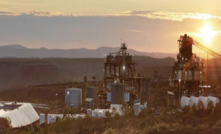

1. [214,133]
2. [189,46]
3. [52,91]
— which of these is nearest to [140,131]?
[214,133]

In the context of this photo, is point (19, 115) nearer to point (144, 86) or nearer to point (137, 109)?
point (137, 109)

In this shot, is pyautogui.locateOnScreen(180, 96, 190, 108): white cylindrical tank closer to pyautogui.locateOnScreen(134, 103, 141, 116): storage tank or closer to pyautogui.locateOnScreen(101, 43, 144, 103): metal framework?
pyautogui.locateOnScreen(101, 43, 144, 103): metal framework

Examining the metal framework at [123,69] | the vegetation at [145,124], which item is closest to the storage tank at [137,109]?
the vegetation at [145,124]

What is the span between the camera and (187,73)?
59.8 meters

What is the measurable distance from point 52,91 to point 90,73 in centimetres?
10548

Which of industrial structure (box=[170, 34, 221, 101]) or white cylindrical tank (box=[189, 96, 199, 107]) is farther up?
industrial structure (box=[170, 34, 221, 101])

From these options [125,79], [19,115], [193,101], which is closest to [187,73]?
[193,101]

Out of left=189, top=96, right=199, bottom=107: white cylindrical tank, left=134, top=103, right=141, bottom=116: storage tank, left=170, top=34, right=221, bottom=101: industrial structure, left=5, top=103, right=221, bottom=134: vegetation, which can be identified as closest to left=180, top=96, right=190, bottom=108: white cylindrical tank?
left=189, top=96, right=199, bottom=107: white cylindrical tank

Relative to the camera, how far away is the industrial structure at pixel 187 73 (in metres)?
59.6

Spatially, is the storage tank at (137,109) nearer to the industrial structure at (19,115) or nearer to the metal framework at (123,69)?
the metal framework at (123,69)

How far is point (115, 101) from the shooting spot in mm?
52625

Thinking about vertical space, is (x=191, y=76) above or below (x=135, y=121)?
above

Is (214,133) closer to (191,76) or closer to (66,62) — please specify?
(191,76)

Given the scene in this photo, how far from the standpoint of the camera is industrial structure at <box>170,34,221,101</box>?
59.6 meters
